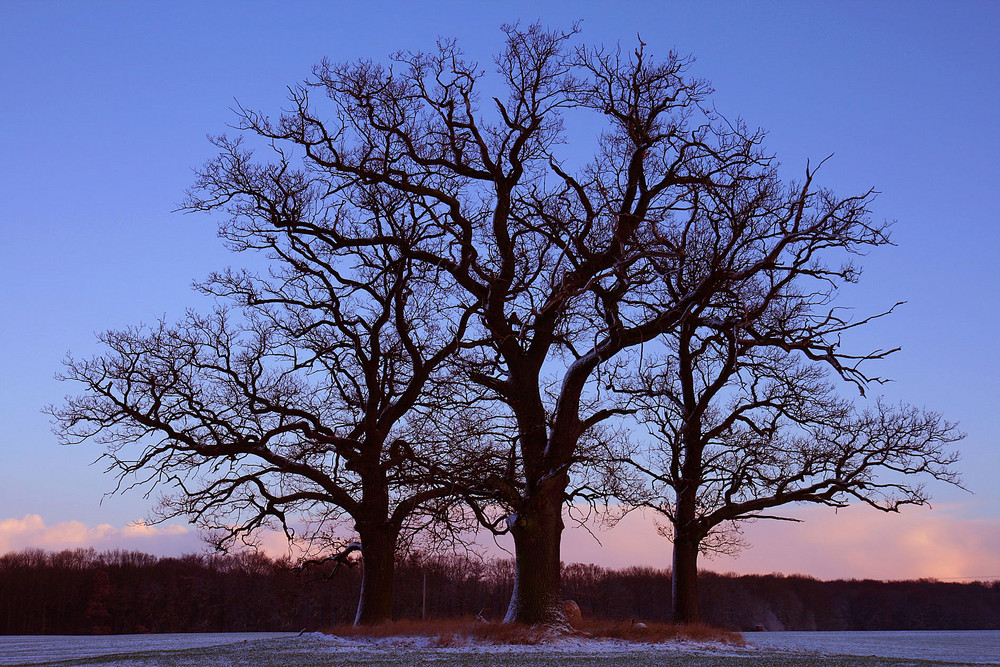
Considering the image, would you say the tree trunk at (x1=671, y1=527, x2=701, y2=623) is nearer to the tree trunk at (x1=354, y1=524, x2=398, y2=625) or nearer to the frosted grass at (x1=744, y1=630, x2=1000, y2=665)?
the frosted grass at (x1=744, y1=630, x2=1000, y2=665)

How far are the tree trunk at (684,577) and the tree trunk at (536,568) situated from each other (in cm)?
594

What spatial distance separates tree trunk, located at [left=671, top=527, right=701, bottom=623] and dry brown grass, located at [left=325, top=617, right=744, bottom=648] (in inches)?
130

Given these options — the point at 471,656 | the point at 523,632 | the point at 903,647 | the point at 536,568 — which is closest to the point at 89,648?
the point at 523,632

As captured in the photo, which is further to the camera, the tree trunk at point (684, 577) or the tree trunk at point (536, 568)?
the tree trunk at point (684, 577)

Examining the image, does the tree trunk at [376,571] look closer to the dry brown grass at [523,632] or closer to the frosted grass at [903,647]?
the dry brown grass at [523,632]

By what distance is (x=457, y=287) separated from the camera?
71.4 feet

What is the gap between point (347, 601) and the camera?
2657 inches

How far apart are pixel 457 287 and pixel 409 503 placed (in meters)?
5.74

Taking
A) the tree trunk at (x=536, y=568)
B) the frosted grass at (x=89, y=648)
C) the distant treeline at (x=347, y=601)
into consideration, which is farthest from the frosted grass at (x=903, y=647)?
the distant treeline at (x=347, y=601)

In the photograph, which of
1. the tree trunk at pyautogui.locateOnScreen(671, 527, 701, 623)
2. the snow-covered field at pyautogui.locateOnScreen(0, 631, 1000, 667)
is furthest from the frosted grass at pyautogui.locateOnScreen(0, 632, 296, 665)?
the tree trunk at pyautogui.locateOnScreen(671, 527, 701, 623)

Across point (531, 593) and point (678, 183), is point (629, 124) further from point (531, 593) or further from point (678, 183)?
point (531, 593)

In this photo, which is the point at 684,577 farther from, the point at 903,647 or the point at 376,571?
the point at 376,571

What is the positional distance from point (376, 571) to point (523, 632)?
6663 millimetres

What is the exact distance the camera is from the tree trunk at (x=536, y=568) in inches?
760
